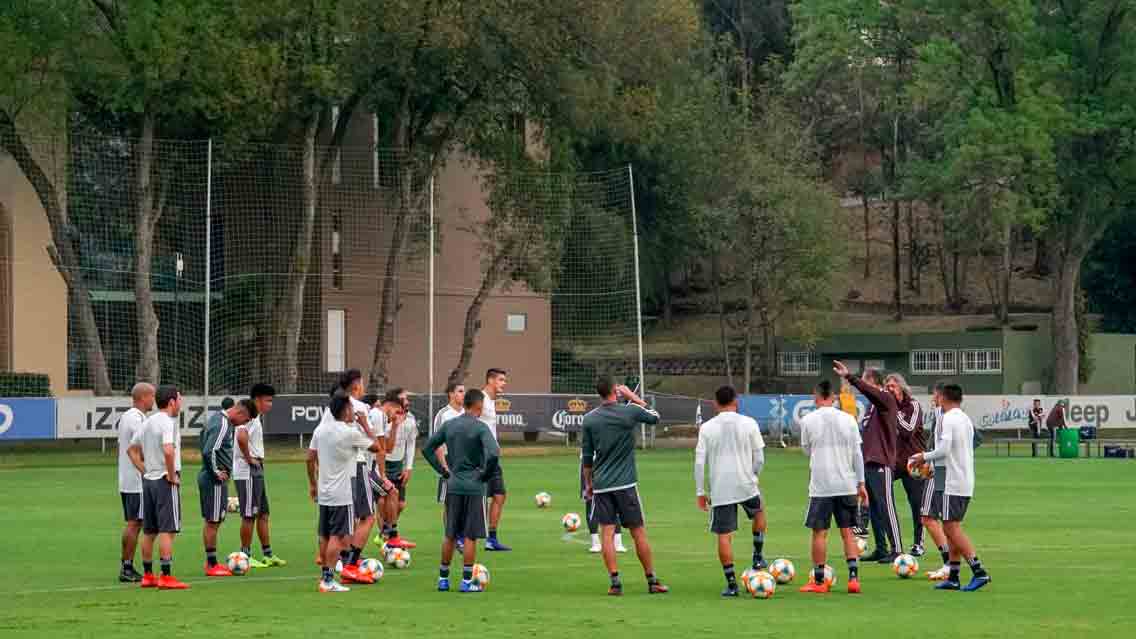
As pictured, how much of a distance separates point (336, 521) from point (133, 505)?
233cm

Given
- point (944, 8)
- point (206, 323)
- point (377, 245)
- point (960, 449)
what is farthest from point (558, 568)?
point (944, 8)

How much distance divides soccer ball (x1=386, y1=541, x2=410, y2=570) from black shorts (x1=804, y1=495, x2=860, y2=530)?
15.8 ft

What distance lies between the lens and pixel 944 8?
62844 millimetres

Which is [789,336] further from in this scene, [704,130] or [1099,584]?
[1099,584]

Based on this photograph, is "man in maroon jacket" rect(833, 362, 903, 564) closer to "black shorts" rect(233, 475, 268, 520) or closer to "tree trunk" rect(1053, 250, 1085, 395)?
"black shorts" rect(233, 475, 268, 520)

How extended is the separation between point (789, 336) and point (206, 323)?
29.3m

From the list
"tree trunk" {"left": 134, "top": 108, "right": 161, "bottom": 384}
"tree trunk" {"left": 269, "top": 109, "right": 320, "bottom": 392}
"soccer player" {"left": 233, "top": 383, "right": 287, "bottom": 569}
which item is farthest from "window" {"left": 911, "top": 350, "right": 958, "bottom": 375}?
"soccer player" {"left": 233, "top": 383, "right": 287, "bottom": 569}

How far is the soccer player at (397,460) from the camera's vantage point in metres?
20.1

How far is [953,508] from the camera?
16234mm

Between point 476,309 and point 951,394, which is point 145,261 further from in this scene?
point 951,394

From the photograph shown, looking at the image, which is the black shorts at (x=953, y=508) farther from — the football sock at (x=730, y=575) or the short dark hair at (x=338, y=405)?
the short dark hair at (x=338, y=405)

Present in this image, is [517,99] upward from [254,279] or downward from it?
upward

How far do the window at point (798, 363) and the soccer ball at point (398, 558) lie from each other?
57.1 meters

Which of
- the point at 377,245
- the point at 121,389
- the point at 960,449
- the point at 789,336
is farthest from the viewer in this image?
the point at 789,336
